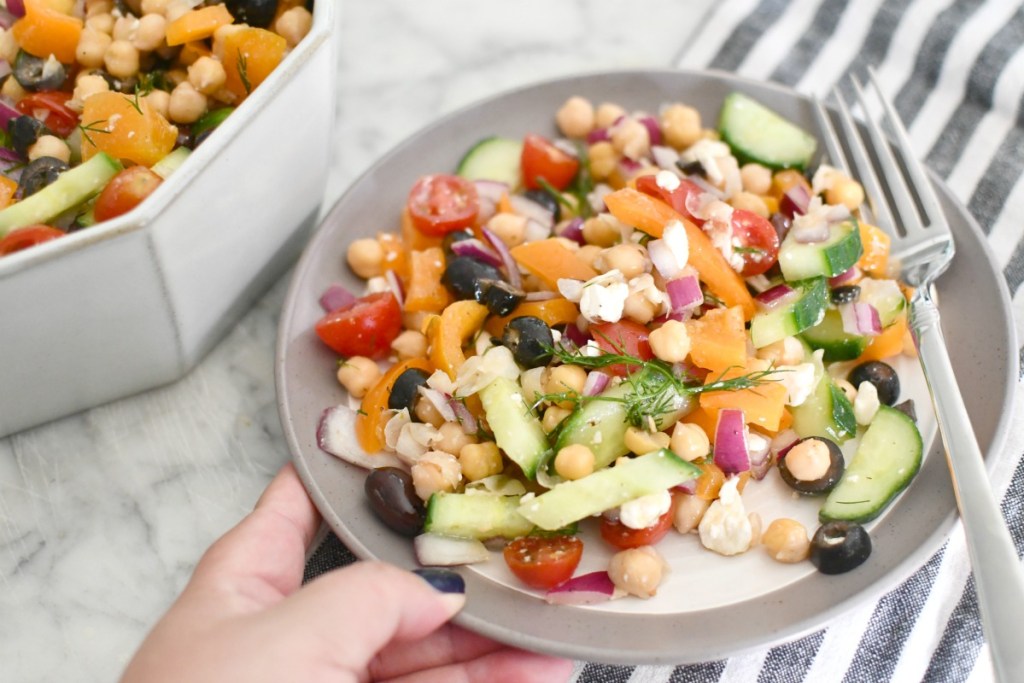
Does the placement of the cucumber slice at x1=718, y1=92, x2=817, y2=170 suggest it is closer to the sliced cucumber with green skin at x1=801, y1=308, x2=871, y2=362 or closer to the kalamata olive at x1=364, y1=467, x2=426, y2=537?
the sliced cucumber with green skin at x1=801, y1=308, x2=871, y2=362

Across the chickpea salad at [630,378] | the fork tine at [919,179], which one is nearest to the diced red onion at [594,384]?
the chickpea salad at [630,378]

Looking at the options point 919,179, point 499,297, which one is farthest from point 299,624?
point 919,179

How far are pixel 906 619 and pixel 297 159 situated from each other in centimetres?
159

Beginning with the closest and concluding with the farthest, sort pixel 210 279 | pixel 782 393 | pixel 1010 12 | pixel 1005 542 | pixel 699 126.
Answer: pixel 1005 542 < pixel 782 393 < pixel 210 279 < pixel 699 126 < pixel 1010 12

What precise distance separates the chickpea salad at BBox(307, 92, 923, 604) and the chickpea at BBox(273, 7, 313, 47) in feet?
1.45

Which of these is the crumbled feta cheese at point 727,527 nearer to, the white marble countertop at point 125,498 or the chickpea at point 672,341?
the chickpea at point 672,341

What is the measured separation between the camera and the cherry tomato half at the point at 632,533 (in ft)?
6.13

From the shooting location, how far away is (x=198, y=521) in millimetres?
2217

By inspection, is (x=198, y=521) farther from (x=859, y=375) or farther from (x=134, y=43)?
(x=859, y=375)

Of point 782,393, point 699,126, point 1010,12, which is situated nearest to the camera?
point 782,393

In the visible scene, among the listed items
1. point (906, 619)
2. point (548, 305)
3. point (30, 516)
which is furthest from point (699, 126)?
point (30, 516)

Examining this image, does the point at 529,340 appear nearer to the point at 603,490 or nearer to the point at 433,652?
the point at 603,490

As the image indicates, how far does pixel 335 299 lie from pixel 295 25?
23.1 inches

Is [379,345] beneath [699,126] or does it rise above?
beneath
